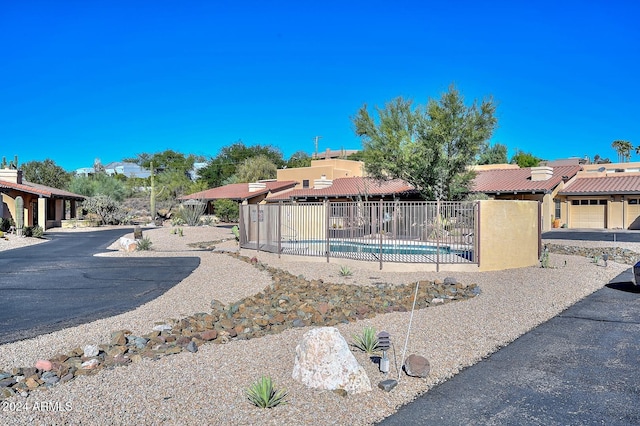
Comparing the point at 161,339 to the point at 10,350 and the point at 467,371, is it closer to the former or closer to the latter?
the point at 10,350

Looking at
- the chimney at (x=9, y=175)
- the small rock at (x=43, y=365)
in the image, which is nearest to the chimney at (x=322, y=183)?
the chimney at (x=9, y=175)

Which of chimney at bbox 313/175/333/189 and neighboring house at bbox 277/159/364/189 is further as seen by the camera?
neighboring house at bbox 277/159/364/189

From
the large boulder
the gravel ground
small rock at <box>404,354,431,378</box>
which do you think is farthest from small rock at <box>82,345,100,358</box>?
small rock at <box>404,354,431,378</box>

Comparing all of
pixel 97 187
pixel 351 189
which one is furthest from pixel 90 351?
pixel 97 187

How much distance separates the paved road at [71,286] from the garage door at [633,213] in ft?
106

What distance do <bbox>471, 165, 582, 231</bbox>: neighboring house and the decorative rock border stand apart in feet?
79.8

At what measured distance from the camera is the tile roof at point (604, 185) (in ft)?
125

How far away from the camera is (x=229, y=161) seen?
82688mm

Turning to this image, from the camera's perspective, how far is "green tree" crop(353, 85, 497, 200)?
2958 cm

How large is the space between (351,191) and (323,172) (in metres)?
7.60

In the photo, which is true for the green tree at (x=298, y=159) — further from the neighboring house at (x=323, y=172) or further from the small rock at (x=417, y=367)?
the small rock at (x=417, y=367)

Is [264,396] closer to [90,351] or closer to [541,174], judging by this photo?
[90,351]

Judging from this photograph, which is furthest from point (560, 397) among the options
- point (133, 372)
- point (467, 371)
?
point (133, 372)

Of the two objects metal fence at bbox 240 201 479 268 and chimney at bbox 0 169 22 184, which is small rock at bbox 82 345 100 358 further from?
chimney at bbox 0 169 22 184
